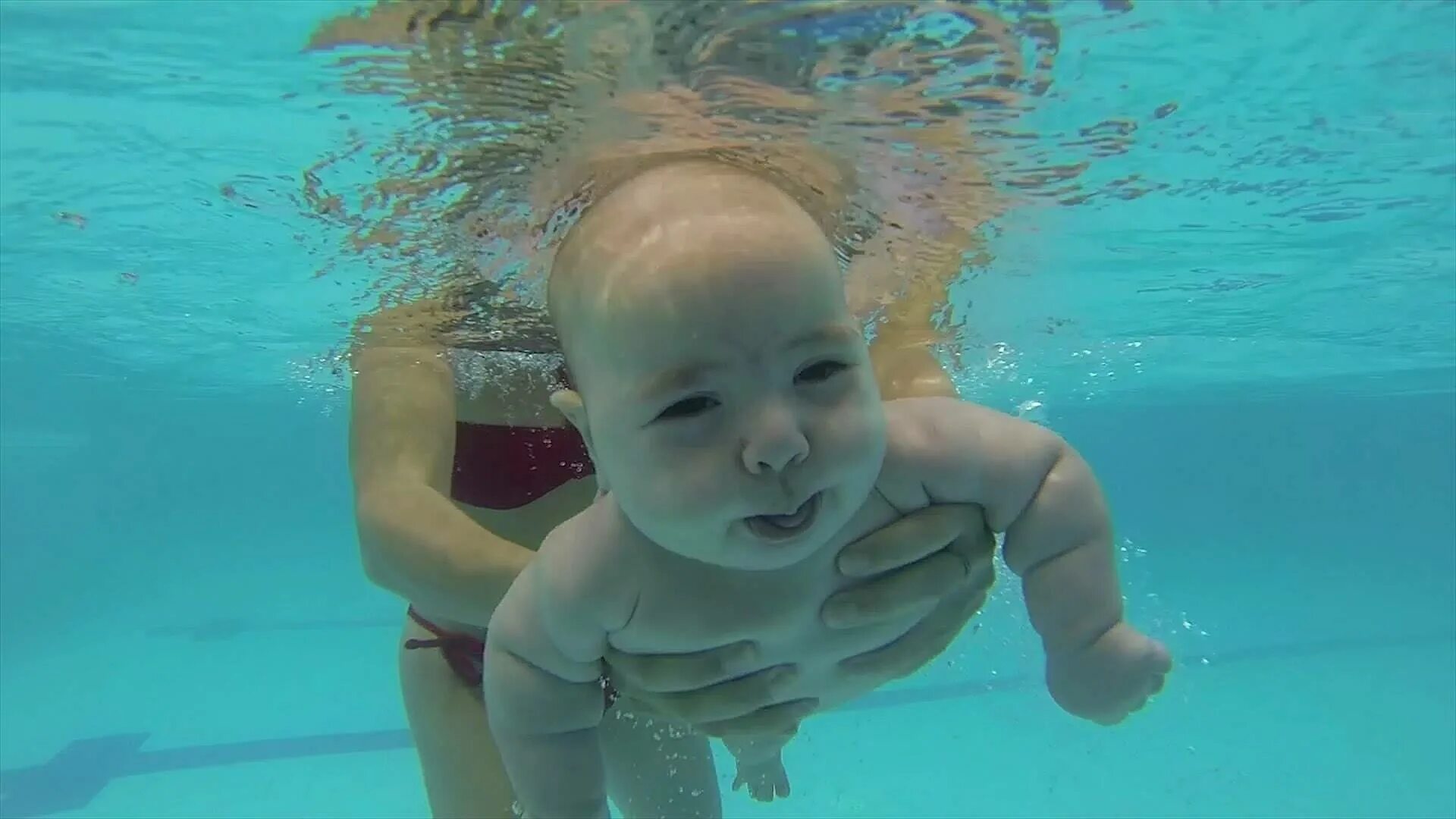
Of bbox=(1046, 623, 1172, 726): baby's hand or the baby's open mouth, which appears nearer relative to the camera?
the baby's open mouth

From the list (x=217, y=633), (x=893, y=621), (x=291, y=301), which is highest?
(x=893, y=621)

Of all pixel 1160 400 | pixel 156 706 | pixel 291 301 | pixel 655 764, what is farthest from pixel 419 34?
pixel 1160 400

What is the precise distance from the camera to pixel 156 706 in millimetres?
18438

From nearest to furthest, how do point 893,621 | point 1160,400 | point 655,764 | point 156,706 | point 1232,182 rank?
point 893,621 < point 655,764 < point 1232,182 < point 156,706 < point 1160,400

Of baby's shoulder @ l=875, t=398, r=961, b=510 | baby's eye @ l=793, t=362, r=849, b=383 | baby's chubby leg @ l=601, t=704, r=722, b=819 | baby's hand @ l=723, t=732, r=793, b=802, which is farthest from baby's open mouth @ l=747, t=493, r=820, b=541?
baby's chubby leg @ l=601, t=704, r=722, b=819

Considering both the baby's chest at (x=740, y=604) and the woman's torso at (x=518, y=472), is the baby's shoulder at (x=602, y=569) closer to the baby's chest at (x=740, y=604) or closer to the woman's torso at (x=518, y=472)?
the baby's chest at (x=740, y=604)

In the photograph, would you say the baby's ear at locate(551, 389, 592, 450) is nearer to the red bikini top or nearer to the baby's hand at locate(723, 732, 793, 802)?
the baby's hand at locate(723, 732, 793, 802)

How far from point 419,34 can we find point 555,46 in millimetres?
532

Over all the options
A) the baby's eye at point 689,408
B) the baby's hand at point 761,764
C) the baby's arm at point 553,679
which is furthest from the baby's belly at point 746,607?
the baby's hand at point 761,764

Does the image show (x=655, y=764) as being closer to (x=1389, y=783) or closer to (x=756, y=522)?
(x=756, y=522)

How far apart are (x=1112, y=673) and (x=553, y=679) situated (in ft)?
5.58

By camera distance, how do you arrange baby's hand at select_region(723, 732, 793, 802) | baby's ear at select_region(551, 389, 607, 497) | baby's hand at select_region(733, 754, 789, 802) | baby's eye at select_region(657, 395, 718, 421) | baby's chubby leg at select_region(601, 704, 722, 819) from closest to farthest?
baby's eye at select_region(657, 395, 718, 421) → baby's ear at select_region(551, 389, 607, 497) → baby's hand at select_region(723, 732, 793, 802) → baby's hand at select_region(733, 754, 789, 802) → baby's chubby leg at select_region(601, 704, 722, 819)

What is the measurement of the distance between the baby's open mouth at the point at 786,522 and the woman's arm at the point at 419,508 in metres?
1.69

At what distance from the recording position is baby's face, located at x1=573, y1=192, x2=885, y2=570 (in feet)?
8.30
